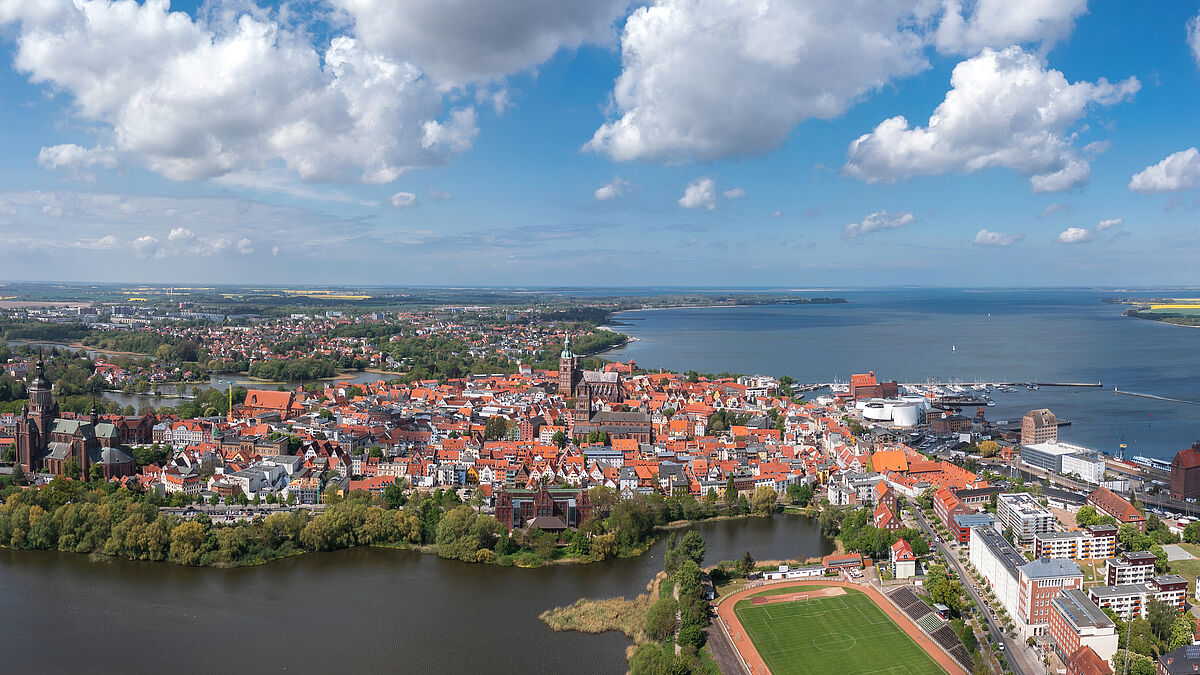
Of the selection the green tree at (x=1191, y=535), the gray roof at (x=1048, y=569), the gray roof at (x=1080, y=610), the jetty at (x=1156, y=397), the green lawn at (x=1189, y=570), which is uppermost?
the gray roof at (x=1048, y=569)

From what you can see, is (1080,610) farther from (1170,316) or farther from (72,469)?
(1170,316)

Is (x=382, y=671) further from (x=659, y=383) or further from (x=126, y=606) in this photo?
(x=659, y=383)

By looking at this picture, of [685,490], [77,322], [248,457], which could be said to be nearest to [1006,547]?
[685,490]

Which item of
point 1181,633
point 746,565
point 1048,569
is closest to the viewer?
point 1181,633

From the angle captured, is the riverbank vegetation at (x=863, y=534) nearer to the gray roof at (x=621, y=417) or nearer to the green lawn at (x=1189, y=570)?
the green lawn at (x=1189, y=570)

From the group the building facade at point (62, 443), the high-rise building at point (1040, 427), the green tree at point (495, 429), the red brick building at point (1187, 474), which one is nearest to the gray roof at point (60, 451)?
the building facade at point (62, 443)

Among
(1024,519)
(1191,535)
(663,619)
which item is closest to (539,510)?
(663,619)
